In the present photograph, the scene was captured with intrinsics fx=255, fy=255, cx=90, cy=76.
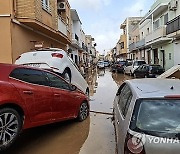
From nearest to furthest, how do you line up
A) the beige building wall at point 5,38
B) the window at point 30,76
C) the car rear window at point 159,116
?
1. the car rear window at point 159,116
2. the window at point 30,76
3. the beige building wall at point 5,38

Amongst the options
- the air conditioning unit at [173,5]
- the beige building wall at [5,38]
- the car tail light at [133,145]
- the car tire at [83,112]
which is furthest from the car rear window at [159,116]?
the air conditioning unit at [173,5]

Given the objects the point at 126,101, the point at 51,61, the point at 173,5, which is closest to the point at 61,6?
the point at 173,5

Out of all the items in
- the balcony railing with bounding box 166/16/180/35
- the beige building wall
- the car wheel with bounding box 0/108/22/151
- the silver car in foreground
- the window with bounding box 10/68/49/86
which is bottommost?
the car wheel with bounding box 0/108/22/151

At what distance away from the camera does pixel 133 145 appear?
3006 mm

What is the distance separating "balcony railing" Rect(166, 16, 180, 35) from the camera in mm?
20666

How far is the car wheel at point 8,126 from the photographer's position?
4382 mm

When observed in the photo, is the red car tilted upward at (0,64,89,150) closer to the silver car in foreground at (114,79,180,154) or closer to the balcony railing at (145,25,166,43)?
the silver car in foreground at (114,79,180,154)

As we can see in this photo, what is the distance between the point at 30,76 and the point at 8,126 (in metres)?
1.26

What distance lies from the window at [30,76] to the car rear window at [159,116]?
8.79 feet

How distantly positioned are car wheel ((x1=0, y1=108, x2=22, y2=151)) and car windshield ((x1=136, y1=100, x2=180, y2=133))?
2387 mm

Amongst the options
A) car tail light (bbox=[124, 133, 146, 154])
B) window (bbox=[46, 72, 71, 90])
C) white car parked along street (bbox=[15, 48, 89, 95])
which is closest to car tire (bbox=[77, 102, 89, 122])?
window (bbox=[46, 72, 71, 90])

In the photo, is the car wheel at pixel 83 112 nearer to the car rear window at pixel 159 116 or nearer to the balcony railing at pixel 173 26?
the car rear window at pixel 159 116

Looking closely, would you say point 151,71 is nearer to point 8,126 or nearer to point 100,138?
point 100,138

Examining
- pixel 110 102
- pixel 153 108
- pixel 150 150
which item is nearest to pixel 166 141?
pixel 150 150
